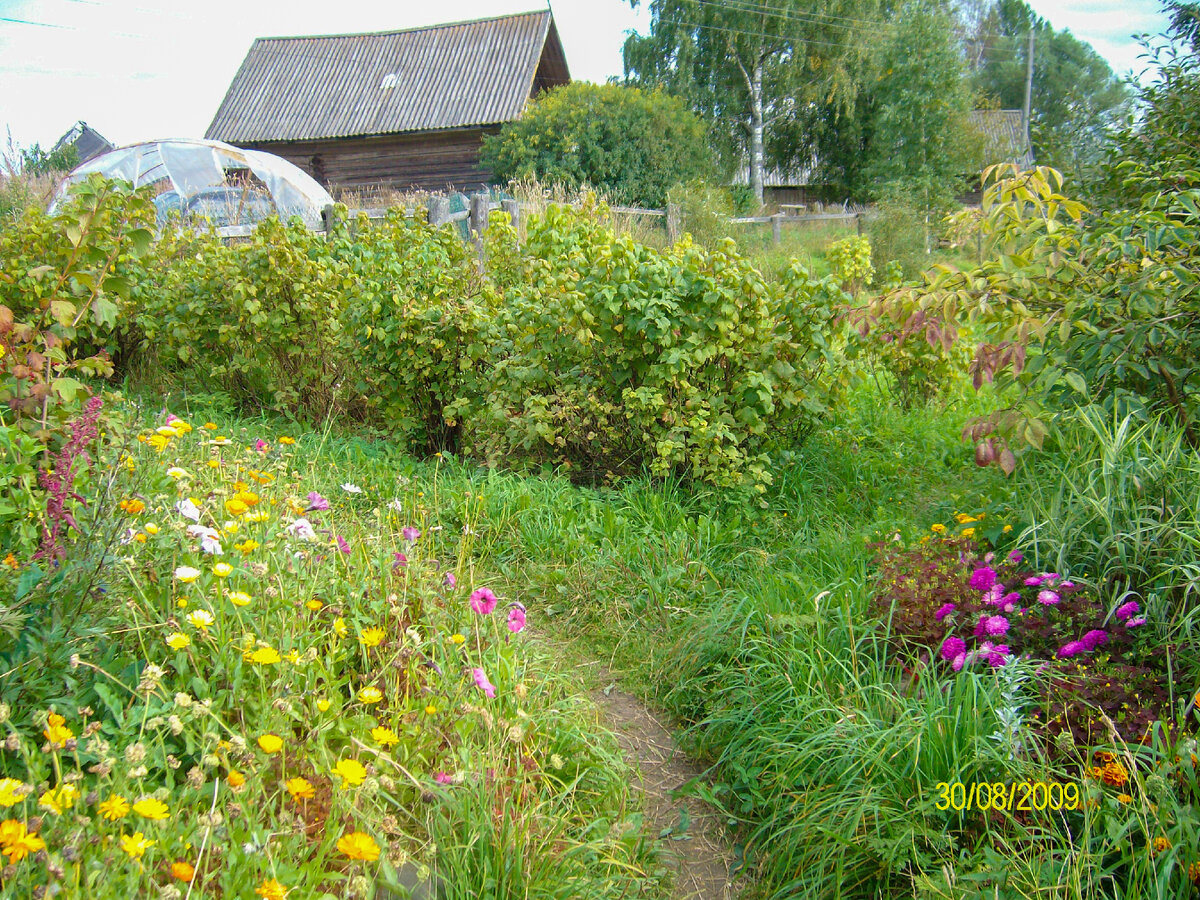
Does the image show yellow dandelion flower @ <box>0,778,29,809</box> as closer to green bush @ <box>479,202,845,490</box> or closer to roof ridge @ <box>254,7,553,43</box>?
green bush @ <box>479,202,845,490</box>

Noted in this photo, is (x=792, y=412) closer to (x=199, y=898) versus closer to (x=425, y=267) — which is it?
(x=425, y=267)

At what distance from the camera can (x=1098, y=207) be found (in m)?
4.79

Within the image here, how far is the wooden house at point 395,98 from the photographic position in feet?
77.7

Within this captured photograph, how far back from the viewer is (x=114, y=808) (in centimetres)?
162

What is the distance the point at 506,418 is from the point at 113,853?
3.16 meters

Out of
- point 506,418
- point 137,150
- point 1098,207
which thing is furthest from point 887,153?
point 506,418

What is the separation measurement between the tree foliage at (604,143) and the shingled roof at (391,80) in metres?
2.67

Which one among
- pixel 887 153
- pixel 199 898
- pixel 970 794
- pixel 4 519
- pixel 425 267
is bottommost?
pixel 970 794

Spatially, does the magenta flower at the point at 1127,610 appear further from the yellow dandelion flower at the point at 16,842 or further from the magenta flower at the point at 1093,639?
the yellow dandelion flower at the point at 16,842

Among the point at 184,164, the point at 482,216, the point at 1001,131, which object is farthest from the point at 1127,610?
the point at 1001,131

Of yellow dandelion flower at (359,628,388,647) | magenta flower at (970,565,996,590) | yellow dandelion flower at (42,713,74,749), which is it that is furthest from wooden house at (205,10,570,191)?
yellow dandelion flower at (42,713,74,749)

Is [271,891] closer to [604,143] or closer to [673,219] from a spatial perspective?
[673,219]

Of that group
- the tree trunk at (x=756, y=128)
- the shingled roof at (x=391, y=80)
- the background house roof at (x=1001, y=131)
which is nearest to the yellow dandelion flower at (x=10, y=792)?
the shingled roof at (x=391, y=80)

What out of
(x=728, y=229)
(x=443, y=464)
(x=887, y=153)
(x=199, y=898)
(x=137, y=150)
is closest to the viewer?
(x=199, y=898)
